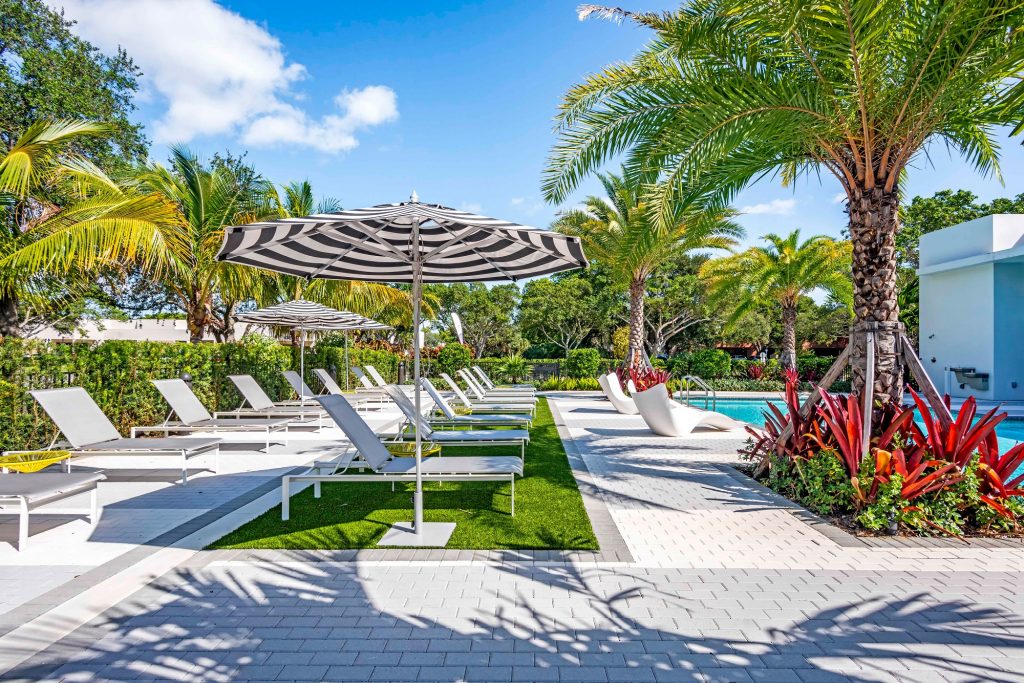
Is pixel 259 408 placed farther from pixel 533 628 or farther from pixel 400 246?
pixel 533 628

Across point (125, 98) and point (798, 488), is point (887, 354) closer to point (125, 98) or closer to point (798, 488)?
point (798, 488)

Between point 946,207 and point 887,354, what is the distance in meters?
37.2

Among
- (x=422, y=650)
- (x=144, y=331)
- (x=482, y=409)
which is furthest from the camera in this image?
(x=144, y=331)

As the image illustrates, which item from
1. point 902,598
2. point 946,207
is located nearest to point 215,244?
point 902,598

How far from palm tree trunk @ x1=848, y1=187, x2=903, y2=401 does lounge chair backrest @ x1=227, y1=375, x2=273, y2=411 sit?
10227mm

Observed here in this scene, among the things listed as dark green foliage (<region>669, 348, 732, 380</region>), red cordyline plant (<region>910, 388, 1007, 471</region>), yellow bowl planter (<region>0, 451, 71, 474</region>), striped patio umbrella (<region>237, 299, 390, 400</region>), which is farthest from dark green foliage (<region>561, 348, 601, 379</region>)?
yellow bowl planter (<region>0, 451, 71, 474</region>)

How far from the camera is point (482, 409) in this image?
12.3m

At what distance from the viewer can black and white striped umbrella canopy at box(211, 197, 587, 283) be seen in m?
4.39

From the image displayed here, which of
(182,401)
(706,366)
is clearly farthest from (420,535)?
(706,366)

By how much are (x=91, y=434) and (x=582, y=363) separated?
2024cm

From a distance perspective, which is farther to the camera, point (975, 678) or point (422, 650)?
point (422, 650)

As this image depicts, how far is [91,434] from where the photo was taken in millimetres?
6988

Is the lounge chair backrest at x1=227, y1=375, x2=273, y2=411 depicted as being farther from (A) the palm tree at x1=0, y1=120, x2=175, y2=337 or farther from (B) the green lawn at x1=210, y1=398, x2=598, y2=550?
(B) the green lawn at x1=210, y1=398, x2=598, y2=550

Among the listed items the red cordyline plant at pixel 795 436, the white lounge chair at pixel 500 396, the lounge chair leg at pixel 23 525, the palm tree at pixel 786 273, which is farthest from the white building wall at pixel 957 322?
the lounge chair leg at pixel 23 525
